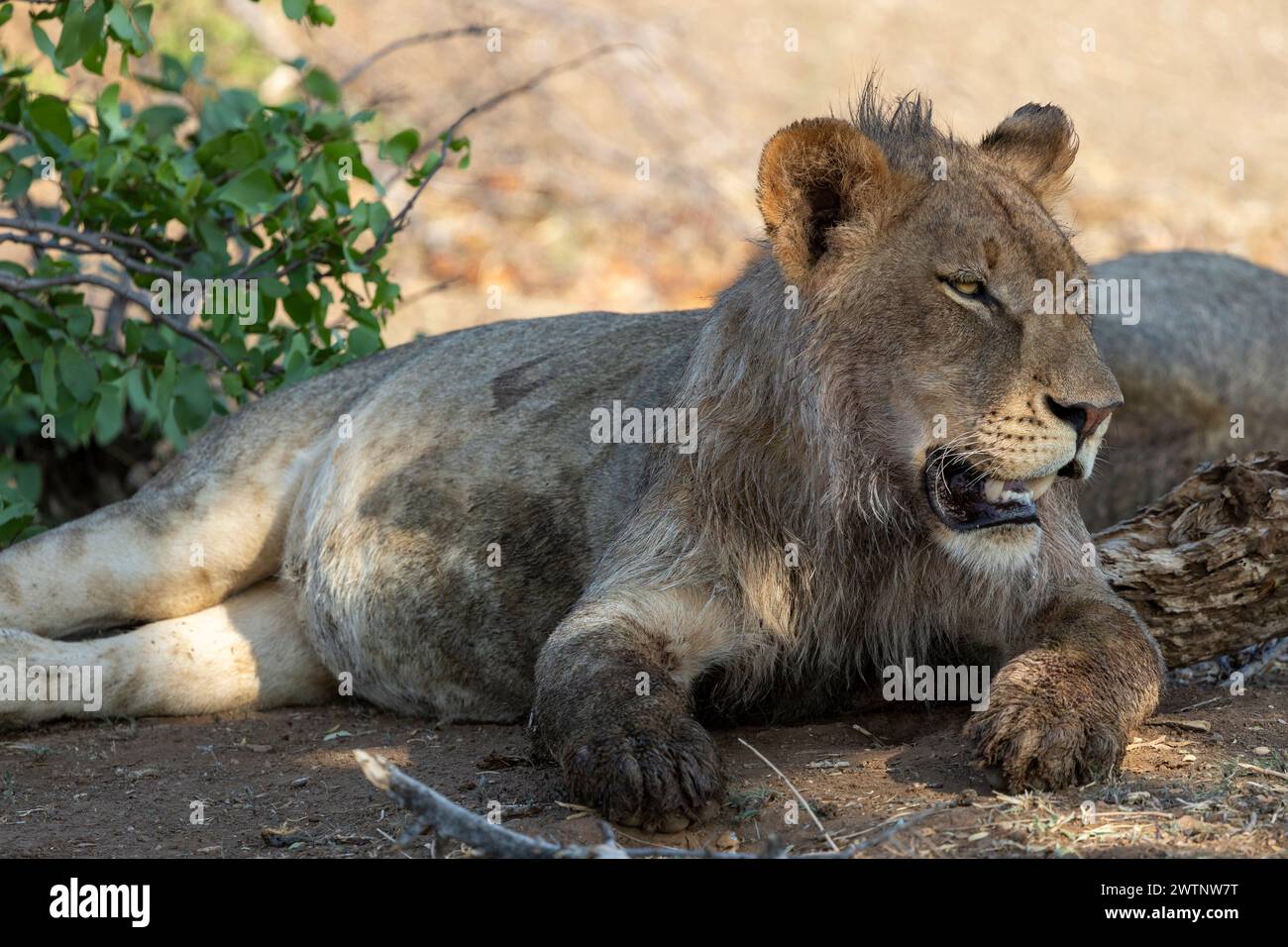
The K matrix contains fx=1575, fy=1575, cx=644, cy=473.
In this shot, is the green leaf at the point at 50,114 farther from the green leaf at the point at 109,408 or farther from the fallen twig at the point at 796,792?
the fallen twig at the point at 796,792

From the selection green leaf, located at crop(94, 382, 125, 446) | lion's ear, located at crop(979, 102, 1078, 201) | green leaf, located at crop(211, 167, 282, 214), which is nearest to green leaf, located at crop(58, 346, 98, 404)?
green leaf, located at crop(94, 382, 125, 446)

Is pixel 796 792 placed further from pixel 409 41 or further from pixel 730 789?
pixel 409 41

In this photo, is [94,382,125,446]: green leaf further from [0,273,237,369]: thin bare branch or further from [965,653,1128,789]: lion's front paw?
[965,653,1128,789]: lion's front paw

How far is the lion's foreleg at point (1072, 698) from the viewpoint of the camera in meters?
3.58

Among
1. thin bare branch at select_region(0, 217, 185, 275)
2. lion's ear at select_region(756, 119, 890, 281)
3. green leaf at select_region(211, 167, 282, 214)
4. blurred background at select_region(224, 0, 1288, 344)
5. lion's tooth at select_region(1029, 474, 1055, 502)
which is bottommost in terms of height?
lion's tooth at select_region(1029, 474, 1055, 502)

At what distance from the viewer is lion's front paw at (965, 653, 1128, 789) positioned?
Answer: 11.7 feet

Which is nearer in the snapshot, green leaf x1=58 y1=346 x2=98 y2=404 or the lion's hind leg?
the lion's hind leg

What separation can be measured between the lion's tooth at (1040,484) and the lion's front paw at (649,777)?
1.01 metres

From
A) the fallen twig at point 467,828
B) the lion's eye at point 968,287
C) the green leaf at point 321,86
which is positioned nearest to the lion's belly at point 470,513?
the lion's eye at point 968,287

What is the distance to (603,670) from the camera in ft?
12.8

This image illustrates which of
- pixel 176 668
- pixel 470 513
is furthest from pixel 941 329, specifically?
pixel 176 668

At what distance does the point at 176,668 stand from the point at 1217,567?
3.42 meters

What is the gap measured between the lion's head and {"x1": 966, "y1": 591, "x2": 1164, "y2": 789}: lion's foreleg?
0.28 m

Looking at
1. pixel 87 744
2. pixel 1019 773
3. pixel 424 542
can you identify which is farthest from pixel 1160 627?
pixel 87 744
